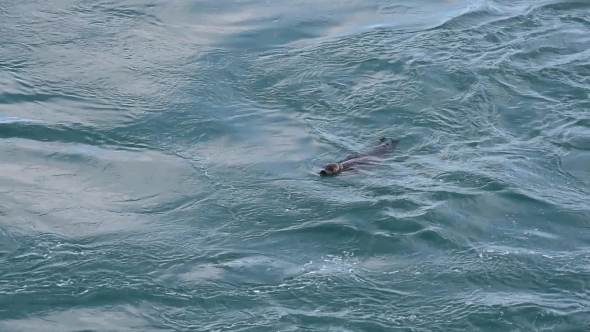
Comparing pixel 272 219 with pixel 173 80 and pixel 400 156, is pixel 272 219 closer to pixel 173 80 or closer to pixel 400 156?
pixel 400 156

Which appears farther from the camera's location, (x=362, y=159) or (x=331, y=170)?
(x=362, y=159)

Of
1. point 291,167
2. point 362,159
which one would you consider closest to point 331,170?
point 362,159

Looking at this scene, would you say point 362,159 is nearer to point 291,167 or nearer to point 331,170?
point 331,170

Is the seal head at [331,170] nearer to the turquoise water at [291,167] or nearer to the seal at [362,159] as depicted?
the seal at [362,159]

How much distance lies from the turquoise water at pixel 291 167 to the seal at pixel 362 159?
16 cm

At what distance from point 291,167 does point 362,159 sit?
828 mm

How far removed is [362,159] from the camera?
10.6m

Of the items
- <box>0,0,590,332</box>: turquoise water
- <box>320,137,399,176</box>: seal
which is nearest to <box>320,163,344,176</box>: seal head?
<box>320,137,399,176</box>: seal

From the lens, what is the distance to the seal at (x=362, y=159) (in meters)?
10.3

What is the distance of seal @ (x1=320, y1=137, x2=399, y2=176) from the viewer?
10266 millimetres

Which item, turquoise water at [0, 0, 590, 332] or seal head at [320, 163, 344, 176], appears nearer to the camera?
turquoise water at [0, 0, 590, 332]

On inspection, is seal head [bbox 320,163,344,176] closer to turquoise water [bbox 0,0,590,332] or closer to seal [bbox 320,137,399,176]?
seal [bbox 320,137,399,176]

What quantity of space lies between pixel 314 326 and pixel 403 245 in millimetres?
1641

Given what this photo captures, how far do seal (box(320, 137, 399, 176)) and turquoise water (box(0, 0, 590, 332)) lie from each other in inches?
6.1
